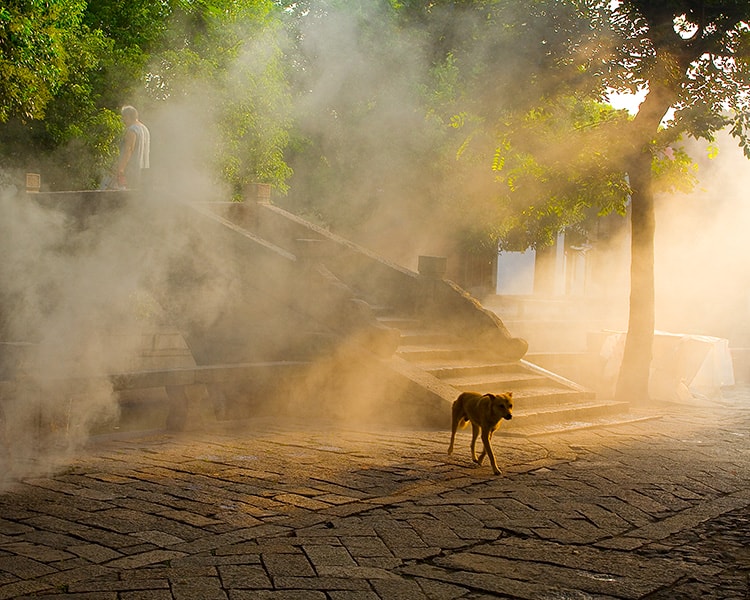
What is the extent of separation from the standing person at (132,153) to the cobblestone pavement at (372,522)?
5.83 meters

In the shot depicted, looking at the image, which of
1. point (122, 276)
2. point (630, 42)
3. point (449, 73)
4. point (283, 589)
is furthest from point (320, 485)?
point (449, 73)

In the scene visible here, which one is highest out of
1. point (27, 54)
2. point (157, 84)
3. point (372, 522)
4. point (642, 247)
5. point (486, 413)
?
point (157, 84)

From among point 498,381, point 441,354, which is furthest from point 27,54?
point 498,381

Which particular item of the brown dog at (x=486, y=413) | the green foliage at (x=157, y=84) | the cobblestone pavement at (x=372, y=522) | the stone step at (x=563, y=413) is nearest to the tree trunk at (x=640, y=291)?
the stone step at (x=563, y=413)

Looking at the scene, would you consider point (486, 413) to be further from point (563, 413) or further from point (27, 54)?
point (27, 54)

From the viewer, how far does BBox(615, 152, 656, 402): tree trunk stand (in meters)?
12.9

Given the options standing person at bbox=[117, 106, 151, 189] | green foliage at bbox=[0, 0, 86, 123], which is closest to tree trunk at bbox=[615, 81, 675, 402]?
standing person at bbox=[117, 106, 151, 189]

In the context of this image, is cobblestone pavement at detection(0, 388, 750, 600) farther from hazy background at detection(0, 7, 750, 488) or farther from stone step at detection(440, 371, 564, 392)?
stone step at detection(440, 371, 564, 392)

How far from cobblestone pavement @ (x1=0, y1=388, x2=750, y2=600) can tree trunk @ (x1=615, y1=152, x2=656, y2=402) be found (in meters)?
4.53

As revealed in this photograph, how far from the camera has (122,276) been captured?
477 inches

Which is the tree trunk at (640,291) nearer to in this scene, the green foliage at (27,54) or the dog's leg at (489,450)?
the dog's leg at (489,450)

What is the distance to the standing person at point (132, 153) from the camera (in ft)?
43.8

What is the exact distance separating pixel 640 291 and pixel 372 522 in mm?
8562

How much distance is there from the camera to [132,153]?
13.6 metres
